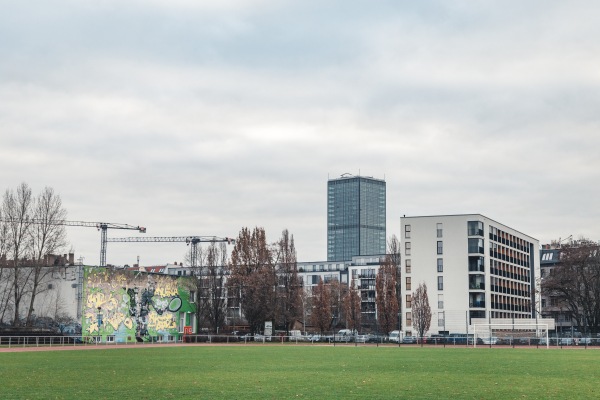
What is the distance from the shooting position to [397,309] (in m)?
112

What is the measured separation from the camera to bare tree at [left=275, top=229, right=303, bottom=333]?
11188 centimetres

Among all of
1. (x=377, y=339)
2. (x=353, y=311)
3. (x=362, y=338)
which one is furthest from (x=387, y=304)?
(x=377, y=339)

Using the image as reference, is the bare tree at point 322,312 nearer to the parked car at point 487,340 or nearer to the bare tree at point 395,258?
the bare tree at point 395,258

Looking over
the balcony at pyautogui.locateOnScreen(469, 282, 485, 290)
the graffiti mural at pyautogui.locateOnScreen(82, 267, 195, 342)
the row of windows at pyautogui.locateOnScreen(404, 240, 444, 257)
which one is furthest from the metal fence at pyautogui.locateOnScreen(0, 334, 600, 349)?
the row of windows at pyautogui.locateOnScreen(404, 240, 444, 257)

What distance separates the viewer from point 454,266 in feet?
427

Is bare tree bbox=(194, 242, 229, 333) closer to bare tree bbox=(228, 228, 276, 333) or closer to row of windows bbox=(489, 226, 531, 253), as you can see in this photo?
bare tree bbox=(228, 228, 276, 333)

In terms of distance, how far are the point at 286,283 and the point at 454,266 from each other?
3253cm

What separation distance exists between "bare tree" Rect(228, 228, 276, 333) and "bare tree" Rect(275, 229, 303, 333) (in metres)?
1.18

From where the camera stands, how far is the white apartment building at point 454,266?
422 ft

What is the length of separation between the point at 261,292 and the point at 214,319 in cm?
1155

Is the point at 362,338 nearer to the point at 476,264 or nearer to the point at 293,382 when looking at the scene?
the point at 476,264

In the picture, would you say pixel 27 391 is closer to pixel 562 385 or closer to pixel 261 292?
pixel 562 385

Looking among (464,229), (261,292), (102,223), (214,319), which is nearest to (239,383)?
(261,292)

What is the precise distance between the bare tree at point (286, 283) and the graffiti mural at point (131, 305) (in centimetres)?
1344
